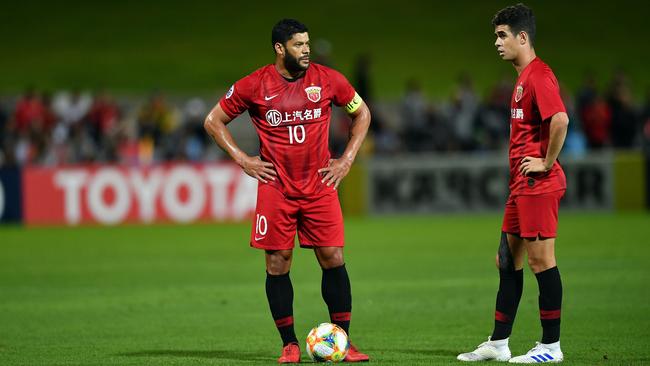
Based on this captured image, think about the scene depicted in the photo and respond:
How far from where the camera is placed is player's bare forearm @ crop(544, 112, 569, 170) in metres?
8.04

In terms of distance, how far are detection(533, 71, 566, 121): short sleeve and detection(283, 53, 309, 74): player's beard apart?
166 centimetres

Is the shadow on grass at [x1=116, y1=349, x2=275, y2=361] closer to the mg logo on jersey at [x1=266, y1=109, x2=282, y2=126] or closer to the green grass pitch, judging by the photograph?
the green grass pitch

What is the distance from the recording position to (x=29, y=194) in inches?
958

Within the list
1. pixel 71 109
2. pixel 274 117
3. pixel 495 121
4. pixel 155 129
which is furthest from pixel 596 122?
pixel 274 117

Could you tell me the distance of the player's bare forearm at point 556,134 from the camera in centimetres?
804

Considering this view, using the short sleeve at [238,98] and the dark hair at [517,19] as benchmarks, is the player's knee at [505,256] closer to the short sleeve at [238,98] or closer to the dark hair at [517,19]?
the dark hair at [517,19]

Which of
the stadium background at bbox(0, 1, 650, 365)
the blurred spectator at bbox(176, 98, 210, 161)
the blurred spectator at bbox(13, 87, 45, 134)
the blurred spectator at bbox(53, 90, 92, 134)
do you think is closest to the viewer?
the stadium background at bbox(0, 1, 650, 365)

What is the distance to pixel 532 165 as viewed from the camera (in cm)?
821

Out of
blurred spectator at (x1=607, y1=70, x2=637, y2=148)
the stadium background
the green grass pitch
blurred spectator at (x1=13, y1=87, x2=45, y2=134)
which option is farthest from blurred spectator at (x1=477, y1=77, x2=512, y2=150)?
blurred spectator at (x1=13, y1=87, x2=45, y2=134)

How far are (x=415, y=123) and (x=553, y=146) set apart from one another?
66.5 ft

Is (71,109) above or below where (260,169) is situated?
above

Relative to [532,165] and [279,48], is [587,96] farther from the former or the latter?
[279,48]

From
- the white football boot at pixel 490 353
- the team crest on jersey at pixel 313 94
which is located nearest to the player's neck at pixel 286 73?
the team crest on jersey at pixel 313 94

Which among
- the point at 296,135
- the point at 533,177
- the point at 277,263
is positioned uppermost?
the point at 296,135
